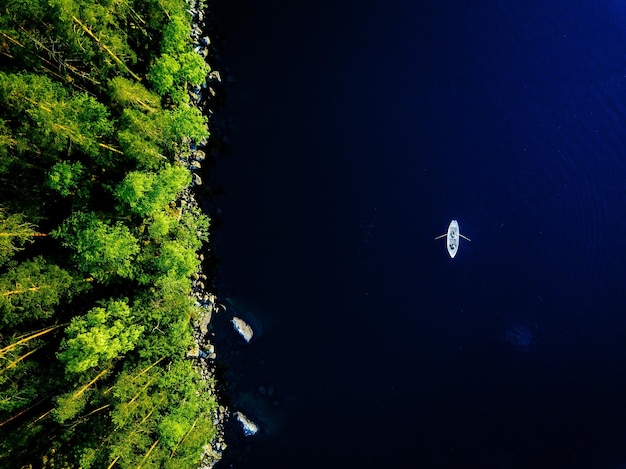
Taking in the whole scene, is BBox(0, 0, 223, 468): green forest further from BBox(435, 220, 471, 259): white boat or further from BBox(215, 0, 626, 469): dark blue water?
BBox(435, 220, 471, 259): white boat

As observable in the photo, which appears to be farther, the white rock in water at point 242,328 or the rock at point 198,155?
the white rock in water at point 242,328

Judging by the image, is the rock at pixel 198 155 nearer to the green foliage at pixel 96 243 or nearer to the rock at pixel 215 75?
the rock at pixel 215 75

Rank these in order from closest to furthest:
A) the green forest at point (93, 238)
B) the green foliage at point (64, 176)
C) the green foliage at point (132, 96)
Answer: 1. the green forest at point (93, 238)
2. the green foliage at point (64, 176)
3. the green foliage at point (132, 96)

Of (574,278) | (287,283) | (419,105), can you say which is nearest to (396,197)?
(419,105)

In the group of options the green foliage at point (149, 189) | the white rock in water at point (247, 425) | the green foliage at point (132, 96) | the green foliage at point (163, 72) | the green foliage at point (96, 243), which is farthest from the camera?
the white rock in water at point (247, 425)

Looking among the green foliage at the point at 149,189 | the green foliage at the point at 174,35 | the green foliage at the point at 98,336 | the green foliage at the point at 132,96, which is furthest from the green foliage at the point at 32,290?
the green foliage at the point at 174,35

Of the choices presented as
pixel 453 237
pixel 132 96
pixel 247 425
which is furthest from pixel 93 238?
pixel 453 237
